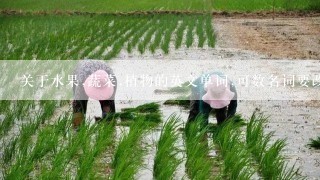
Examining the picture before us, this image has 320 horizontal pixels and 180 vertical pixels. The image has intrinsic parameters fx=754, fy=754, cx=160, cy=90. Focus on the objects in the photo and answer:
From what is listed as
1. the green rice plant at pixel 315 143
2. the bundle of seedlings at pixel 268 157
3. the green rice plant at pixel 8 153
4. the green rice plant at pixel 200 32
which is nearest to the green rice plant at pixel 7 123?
the green rice plant at pixel 8 153

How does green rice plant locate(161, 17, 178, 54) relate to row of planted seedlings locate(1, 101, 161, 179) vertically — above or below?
above

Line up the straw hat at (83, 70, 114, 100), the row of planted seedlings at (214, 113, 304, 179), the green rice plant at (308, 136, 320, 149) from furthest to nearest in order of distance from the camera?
the green rice plant at (308, 136, 320, 149) → the straw hat at (83, 70, 114, 100) → the row of planted seedlings at (214, 113, 304, 179)

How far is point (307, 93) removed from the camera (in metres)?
8.59

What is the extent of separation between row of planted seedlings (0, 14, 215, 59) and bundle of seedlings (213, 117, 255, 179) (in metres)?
5.32

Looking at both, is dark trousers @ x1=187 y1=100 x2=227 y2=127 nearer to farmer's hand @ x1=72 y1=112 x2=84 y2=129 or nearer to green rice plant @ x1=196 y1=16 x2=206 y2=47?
farmer's hand @ x1=72 y1=112 x2=84 y2=129

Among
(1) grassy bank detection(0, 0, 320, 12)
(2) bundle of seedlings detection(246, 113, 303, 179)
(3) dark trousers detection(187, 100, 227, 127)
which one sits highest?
(1) grassy bank detection(0, 0, 320, 12)

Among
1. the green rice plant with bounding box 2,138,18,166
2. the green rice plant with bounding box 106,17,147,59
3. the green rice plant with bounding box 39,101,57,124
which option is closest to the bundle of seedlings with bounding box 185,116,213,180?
the green rice plant with bounding box 2,138,18,166

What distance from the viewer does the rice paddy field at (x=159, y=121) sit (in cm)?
479

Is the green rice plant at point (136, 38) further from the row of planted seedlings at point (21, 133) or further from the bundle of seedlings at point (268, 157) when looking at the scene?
the bundle of seedlings at point (268, 157)

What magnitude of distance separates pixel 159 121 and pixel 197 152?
1712 millimetres

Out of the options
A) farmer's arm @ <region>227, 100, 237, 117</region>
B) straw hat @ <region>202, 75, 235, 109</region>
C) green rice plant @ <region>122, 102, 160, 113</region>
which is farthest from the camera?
green rice plant @ <region>122, 102, 160, 113</region>

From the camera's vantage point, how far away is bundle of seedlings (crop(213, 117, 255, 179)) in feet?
15.0

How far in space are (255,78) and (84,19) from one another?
1030cm

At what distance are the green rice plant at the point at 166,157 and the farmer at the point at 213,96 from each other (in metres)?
0.30
